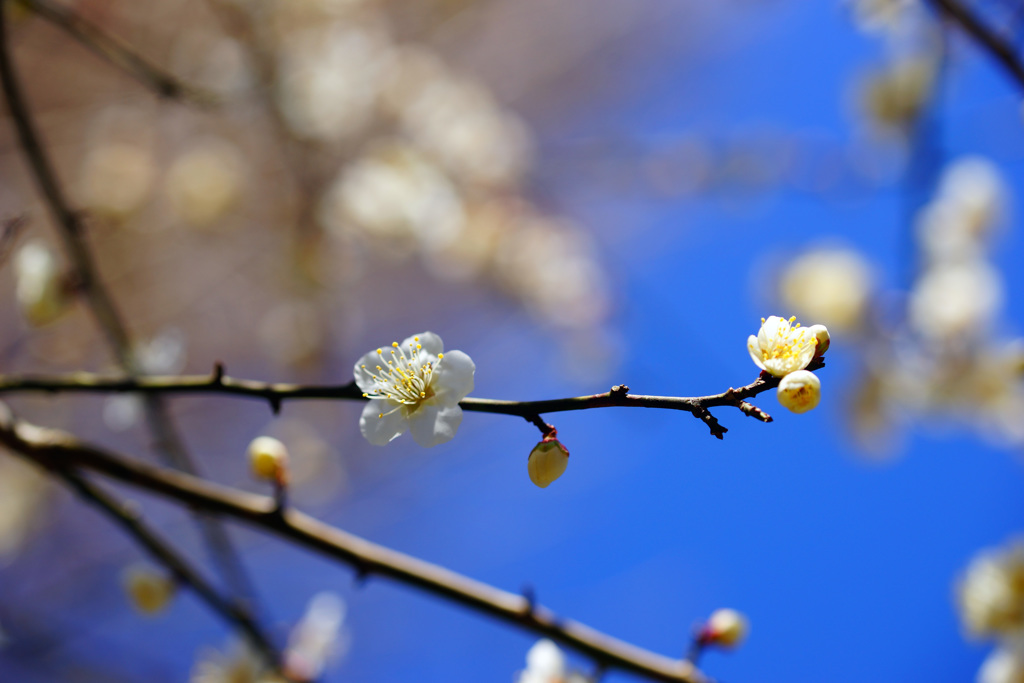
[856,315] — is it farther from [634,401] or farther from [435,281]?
[435,281]

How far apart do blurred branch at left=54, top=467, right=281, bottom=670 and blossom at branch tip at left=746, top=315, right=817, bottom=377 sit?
77cm

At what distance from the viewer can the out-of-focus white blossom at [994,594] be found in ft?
4.17

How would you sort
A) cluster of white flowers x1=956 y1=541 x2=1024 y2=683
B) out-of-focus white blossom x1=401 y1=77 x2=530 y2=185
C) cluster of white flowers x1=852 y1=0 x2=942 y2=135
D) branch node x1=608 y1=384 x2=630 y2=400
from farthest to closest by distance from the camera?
out-of-focus white blossom x1=401 y1=77 x2=530 y2=185 < cluster of white flowers x1=852 y1=0 x2=942 y2=135 < cluster of white flowers x1=956 y1=541 x2=1024 y2=683 < branch node x1=608 y1=384 x2=630 y2=400

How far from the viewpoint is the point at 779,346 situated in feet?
1.80

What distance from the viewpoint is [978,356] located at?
6.51 feet

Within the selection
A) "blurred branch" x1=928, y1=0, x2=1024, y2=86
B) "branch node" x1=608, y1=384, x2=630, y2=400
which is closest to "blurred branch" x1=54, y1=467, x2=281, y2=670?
"branch node" x1=608, y1=384, x2=630, y2=400

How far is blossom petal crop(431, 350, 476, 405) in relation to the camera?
0.57 meters

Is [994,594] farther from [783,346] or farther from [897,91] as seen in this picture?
[897,91]

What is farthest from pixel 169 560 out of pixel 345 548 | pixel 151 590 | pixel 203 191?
pixel 203 191

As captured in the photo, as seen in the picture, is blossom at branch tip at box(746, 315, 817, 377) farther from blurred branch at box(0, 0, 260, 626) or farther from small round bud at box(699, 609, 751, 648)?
blurred branch at box(0, 0, 260, 626)

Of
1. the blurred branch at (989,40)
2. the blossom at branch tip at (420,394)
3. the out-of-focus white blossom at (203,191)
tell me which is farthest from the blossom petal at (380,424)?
the out-of-focus white blossom at (203,191)

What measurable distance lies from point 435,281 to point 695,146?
2.25m

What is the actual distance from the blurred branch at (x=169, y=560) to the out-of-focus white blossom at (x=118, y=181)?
5.52 feet

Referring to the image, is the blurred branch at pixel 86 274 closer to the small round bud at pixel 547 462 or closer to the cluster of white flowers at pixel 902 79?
the small round bud at pixel 547 462
